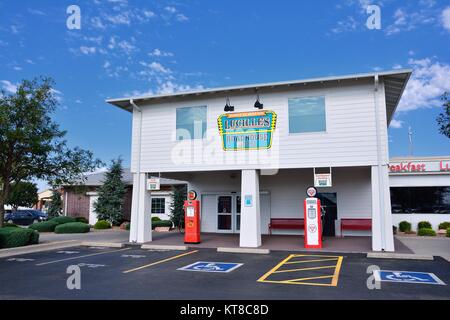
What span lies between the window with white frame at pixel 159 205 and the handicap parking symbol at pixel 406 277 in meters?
20.3

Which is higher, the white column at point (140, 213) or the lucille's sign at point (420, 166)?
the lucille's sign at point (420, 166)

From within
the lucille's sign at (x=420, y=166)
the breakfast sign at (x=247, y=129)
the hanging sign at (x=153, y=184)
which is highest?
the breakfast sign at (x=247, y=129)

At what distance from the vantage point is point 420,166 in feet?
67.4

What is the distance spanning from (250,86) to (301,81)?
6.22ft

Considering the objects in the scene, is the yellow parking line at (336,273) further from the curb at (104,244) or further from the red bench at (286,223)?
the curb at (104,244)

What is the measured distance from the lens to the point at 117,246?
1482 centimetres

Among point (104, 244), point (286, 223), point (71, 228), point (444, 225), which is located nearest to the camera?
point (104, 244)

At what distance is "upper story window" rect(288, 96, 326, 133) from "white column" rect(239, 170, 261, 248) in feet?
7.76

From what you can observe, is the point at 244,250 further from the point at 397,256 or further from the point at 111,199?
the point at 111,199

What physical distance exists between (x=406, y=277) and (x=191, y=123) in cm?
972

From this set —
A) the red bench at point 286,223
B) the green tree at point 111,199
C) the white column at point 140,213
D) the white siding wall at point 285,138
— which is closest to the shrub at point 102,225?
the green tree at point 111,199

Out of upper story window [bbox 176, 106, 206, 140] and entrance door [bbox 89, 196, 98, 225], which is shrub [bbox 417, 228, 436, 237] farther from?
entrance door [bbox 89, 196, 98, 225]

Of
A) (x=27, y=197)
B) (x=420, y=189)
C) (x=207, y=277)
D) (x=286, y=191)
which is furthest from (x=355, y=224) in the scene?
(x=27, y=197)

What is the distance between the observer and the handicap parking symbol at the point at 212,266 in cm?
958
